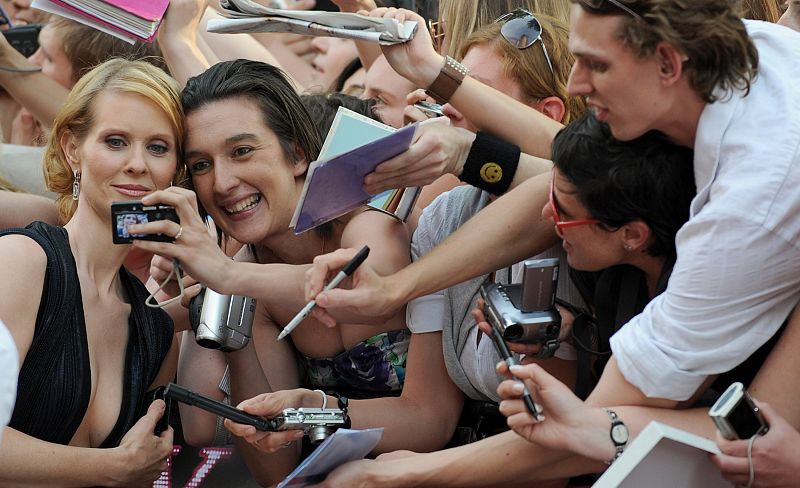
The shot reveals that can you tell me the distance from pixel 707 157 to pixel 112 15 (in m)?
1.95

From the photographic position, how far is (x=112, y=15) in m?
3.52

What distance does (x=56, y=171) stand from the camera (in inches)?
131

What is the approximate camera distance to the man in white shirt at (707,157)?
2.29m

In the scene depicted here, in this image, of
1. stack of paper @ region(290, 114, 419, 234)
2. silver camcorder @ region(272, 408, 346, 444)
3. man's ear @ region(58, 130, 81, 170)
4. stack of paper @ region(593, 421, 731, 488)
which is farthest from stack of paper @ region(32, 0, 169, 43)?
stack of paper @ region(593, 421, 731, 488)

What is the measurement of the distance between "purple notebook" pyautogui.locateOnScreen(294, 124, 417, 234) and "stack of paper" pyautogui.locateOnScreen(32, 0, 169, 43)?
1.01m

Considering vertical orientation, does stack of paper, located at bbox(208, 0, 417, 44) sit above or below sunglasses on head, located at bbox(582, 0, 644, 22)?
below

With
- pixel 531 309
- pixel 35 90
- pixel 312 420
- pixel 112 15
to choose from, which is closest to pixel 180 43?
pixel 112 15

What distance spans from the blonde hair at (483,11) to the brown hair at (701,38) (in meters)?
1.26

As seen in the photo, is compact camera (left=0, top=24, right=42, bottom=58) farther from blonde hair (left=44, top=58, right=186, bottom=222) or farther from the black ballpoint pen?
the black ballpoint pen

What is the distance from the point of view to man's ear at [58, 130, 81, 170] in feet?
10.7

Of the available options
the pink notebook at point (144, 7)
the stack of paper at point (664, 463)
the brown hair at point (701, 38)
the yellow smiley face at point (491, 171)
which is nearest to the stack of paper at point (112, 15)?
the pink notebook at point (144, 7)

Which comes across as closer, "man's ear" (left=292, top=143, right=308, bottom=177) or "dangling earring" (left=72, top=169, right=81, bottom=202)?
"dangling earring" (left=72, top=169, right=81, bottom=202)

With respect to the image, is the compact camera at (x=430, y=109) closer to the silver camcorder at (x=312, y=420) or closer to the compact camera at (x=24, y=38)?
the silver camcorder at (x=312, y=420)

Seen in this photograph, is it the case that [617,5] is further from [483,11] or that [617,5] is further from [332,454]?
[483,11]
